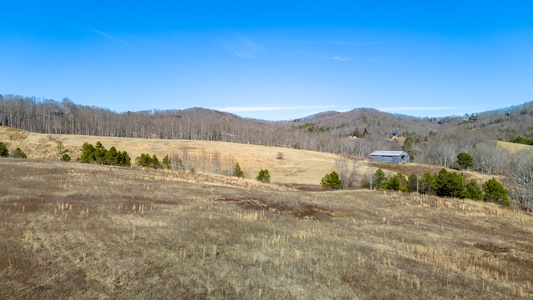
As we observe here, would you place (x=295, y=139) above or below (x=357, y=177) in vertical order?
above

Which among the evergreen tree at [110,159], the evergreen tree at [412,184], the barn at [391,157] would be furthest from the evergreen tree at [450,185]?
the barn at [391,157]

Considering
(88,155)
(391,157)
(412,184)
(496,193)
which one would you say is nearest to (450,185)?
(496,193)

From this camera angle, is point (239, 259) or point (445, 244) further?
point (445, 244)

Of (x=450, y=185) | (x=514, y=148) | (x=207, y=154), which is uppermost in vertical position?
(x=514, y=148)

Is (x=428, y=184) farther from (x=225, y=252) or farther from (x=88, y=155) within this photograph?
(x=88, y=155)

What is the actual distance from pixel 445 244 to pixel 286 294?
44.1 feet

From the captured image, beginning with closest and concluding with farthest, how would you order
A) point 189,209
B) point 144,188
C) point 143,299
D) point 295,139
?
point 143,299 → point 189,209 → point 144,188 → point 295,139

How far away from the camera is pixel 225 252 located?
1289 cm

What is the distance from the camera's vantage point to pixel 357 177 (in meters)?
75.0

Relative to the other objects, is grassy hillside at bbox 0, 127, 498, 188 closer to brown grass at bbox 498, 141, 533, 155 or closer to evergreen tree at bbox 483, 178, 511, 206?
evergreen tree at bbox 483, 178, 511, 206

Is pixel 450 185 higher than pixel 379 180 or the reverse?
higher

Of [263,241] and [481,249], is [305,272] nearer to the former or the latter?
[263,241]

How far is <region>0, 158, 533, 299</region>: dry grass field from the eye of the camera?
945 cm

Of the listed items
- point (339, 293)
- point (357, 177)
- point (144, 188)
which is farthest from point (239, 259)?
point (357, 177)
